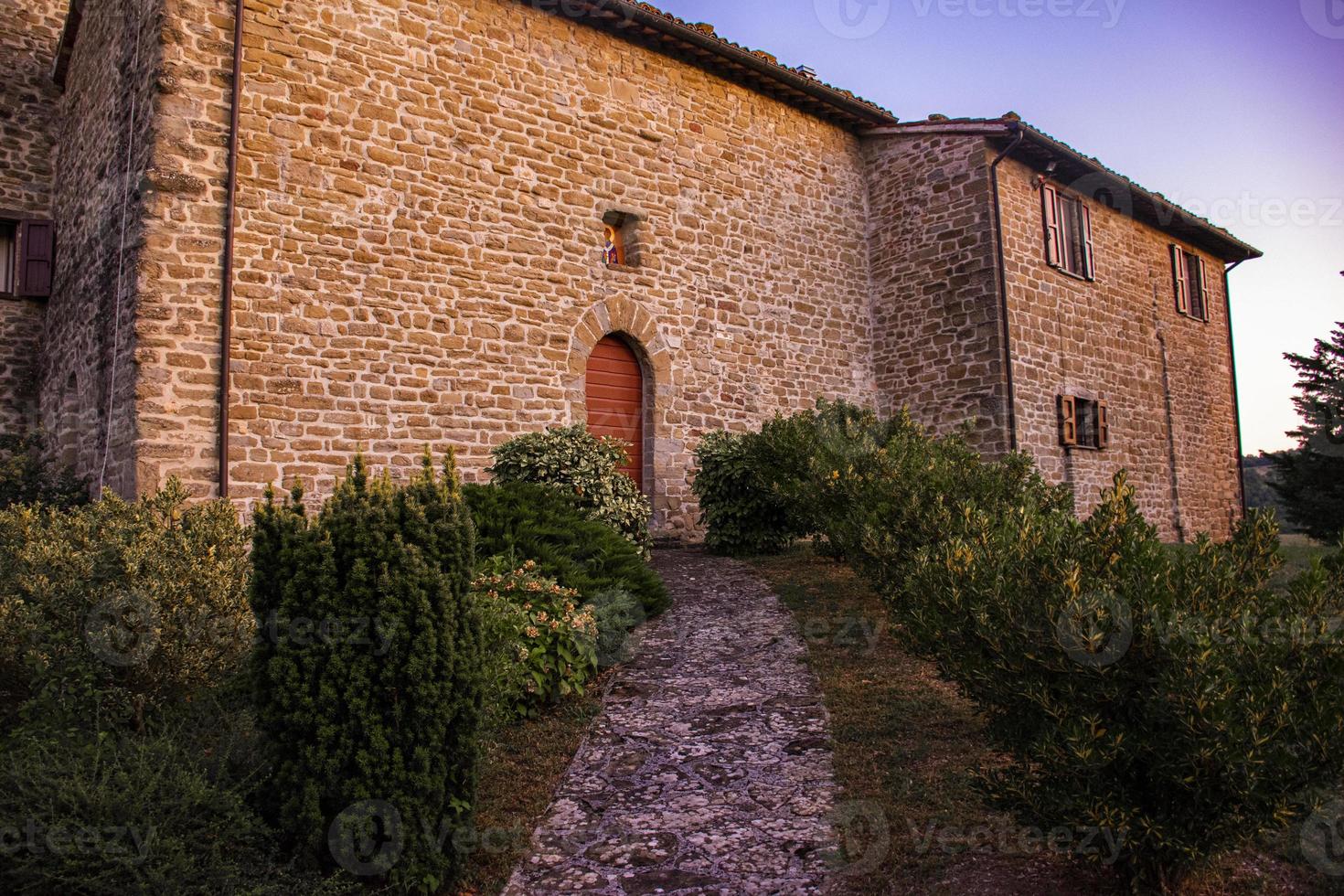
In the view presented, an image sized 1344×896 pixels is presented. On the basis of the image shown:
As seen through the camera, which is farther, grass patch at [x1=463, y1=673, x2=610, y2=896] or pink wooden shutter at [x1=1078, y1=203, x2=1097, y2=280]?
pink wooden shutter at [x1=1078, y1=203, x2=1097, y2=280]

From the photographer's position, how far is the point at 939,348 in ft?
42.0

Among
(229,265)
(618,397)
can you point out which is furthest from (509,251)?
(229,265)

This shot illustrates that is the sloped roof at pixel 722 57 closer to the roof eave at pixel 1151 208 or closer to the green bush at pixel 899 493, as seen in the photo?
the roof eave at pixel 1151 208

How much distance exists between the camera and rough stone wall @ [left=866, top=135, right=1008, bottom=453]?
40.7 feet

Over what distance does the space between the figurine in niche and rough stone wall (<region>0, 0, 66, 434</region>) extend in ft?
22.3

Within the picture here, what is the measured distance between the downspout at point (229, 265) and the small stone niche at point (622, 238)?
4.19m

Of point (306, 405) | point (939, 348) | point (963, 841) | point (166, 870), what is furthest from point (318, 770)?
point (939, 348)

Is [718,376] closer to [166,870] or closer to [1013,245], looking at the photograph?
[1013,245]

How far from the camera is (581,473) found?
8336mm

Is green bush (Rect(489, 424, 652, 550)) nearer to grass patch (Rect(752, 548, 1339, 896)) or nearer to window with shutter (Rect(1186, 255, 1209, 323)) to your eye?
grass patch (Rect(752, 548, 1339, 896))

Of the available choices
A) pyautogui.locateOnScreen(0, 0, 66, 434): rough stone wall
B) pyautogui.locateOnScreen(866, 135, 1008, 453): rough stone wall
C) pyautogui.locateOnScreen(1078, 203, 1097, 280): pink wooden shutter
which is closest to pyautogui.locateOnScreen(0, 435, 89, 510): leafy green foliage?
pyautogui.locateOnScreen(0, 0, 66, 434): rough stone wall

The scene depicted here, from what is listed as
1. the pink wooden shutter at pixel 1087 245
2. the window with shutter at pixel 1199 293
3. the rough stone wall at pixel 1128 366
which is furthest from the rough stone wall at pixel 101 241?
the window with shutter at pixel 1199 293

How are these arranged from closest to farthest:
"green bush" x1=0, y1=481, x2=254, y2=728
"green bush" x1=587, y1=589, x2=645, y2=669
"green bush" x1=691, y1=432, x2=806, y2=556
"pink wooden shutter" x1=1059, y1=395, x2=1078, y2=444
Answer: "green bush" x1=0, y1=481, x2=254, y2=728 < "green bush" x1=587, y1=589, x2=645, y2=669 < "green bush" x1=691, y1=432, x2=806, y2=556 < "pink wooden shutter" x1=1059, y1=395, x2=1078, y2=444

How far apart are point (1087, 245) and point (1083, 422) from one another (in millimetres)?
3038
